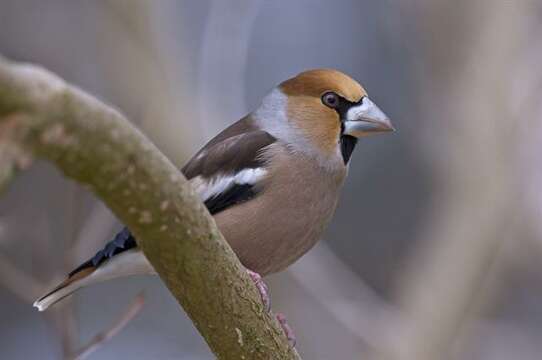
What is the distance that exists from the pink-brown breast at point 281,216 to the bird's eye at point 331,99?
0.34 meters

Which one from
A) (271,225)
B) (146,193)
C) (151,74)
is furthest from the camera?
(151,74)

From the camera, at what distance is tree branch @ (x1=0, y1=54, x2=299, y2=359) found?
178 centimetres

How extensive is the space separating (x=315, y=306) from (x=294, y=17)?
2.96 m

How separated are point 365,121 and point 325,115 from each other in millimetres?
194

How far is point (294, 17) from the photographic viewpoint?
9.08 meters

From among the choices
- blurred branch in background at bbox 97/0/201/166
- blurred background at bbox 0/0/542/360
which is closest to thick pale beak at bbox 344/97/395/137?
blurred background at bbox 0/0/542/360

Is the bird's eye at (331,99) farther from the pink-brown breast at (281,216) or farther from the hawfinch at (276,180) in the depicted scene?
the pink-brown breast at (281,216)

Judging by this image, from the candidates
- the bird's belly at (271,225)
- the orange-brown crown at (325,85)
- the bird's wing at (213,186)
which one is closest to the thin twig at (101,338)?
the bird's wing at (213,186)

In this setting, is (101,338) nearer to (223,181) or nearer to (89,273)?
(89,273)

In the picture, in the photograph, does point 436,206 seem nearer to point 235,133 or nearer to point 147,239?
point 235,133

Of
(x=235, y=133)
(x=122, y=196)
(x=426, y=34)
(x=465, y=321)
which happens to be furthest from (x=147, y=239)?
(x=426, y=34)

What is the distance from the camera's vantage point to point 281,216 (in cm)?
365

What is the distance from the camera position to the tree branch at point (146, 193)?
5.84 feet

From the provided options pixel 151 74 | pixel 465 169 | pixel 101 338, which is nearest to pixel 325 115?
pixel 101 338
